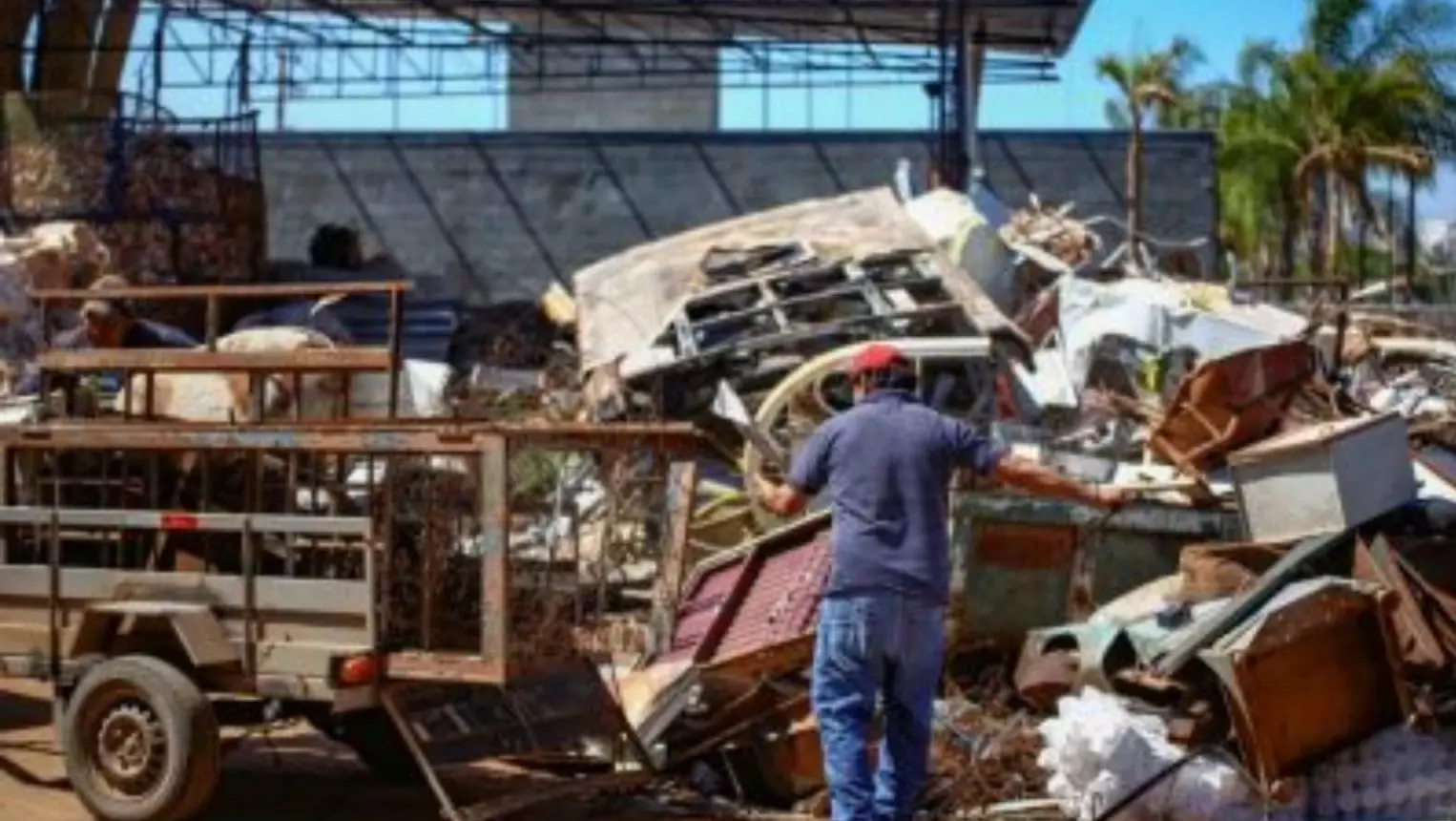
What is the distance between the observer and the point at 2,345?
16.9 metres

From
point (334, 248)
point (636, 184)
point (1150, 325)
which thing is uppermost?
point (636, 184)

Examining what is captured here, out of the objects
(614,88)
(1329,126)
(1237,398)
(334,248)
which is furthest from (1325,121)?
(1237,398)

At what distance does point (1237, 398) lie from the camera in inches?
414

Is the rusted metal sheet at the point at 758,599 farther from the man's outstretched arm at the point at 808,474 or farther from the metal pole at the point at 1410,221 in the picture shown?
the metal pole at the point at 1410,221

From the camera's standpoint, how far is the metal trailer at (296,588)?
775cm

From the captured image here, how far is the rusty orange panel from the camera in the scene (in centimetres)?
980

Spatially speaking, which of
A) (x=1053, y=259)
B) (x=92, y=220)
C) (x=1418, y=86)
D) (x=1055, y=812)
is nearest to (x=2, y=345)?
(x=92, y=220)

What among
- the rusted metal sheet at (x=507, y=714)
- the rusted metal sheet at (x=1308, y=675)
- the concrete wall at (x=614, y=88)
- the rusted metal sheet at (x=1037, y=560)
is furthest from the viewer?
the concrete wall at (x=614, y=88)

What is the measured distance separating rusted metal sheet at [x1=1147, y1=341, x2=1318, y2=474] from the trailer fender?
4848 millimetres

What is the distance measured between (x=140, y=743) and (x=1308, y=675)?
418 centimetres

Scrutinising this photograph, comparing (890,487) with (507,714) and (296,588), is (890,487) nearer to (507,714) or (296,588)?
(507,714)

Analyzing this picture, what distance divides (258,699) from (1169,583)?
384 cm

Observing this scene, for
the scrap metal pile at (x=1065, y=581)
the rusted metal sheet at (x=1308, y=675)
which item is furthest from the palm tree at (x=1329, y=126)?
the rusted metal sheet at (x=1308, y=675)

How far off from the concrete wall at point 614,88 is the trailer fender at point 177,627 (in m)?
20.1
